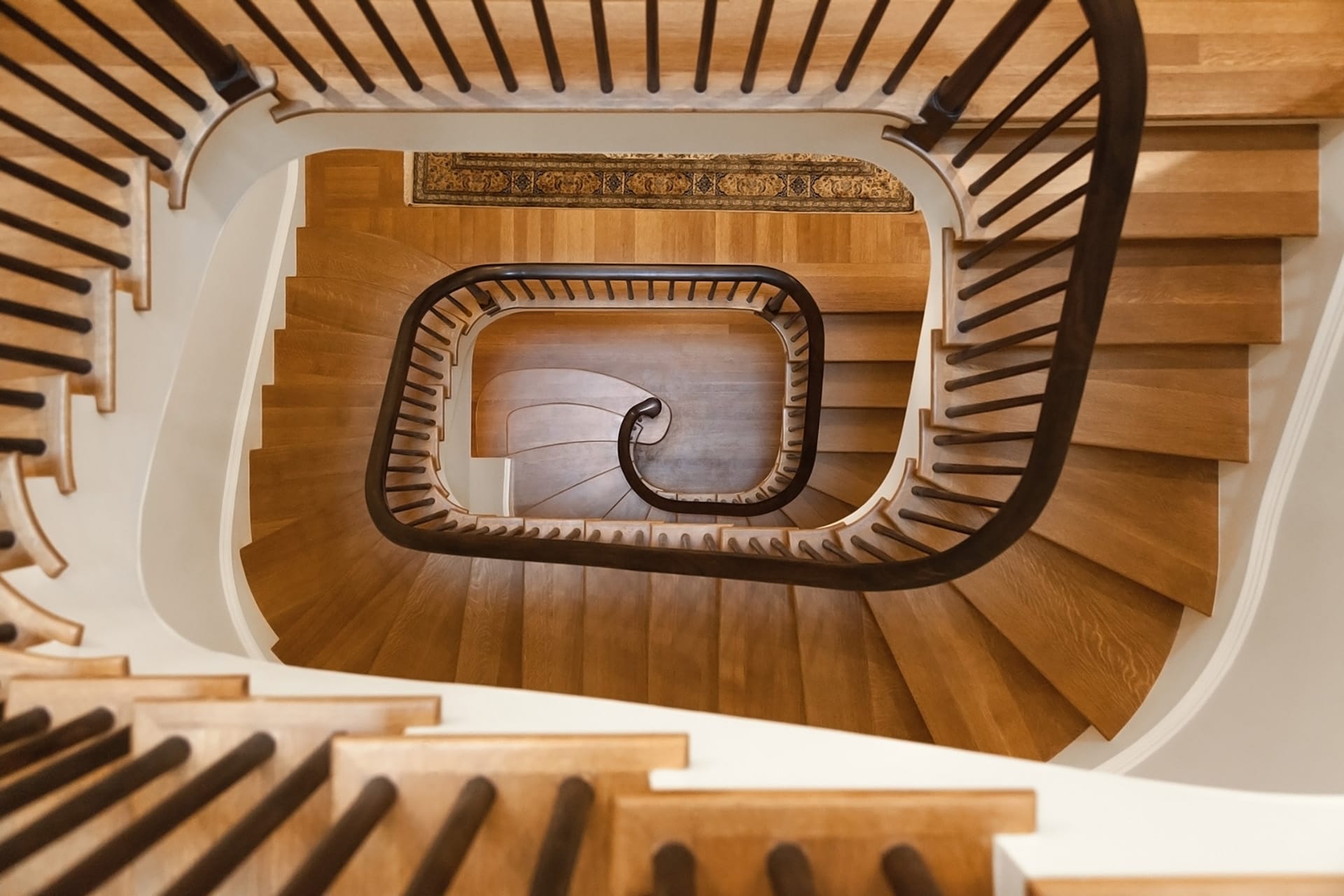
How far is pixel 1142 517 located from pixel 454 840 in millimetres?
2259

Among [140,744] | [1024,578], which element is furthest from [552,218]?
[140,744]

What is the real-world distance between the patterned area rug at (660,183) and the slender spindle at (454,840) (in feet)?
13.7

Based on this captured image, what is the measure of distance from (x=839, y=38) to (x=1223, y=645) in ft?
6.90

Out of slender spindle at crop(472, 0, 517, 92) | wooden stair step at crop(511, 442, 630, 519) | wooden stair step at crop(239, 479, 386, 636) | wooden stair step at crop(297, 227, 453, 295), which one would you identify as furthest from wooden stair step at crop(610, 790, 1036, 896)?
wooden stair step at crop(511, 442, 630, 519)

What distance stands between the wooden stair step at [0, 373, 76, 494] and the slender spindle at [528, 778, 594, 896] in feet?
5.77

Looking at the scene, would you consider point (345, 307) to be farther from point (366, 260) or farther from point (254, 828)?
point (254, 828)

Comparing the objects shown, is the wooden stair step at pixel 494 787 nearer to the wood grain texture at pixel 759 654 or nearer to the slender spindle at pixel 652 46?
the slender spindle at pixel 652 46

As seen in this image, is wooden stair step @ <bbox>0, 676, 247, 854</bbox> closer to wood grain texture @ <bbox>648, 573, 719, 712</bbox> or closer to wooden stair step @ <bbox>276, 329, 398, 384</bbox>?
wood grain texture @ <bbox>648, 573, 719, 712</bbox>

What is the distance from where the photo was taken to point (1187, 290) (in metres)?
2.05

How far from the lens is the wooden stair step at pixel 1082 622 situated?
2133 millimetres

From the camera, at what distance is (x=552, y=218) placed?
14.5 ft

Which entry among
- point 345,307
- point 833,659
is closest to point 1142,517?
point 833,659

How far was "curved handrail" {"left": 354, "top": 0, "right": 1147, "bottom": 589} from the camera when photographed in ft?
4.28

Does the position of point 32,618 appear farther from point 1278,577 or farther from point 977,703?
point 1278,577
